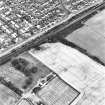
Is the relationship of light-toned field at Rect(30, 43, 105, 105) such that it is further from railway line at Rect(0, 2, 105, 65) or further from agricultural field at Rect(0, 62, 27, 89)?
agricultural field at Rect(0, 62, 27, 89)

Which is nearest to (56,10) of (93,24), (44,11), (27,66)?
(44,11)

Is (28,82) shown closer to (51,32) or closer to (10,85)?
(10,85)

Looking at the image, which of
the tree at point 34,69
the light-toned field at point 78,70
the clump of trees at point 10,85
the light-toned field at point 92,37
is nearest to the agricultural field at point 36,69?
the tree at point 34,69

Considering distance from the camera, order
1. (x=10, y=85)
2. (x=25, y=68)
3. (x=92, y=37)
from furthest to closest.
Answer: (x=92, y=37), (x=25, y=68), (x=10, y=85)

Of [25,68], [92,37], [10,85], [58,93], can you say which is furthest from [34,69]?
[92,37]

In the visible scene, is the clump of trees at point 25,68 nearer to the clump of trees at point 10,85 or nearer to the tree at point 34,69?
the tree at point 34,69

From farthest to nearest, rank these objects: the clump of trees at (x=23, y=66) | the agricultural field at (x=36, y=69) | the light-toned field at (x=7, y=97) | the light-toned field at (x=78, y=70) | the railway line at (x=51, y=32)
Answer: the railway line at (x=51, y=32), the clump of trees at (x=23, y=66), the agricultural field at (x=36, y=69), the light-toned field at (x=78, y=70), the light-toned field at (x=7, y=97)

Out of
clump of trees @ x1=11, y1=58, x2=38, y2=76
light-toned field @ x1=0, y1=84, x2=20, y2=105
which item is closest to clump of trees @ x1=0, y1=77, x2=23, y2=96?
light-toned field @ x1=0, y1=84, x2=20, y2=105
